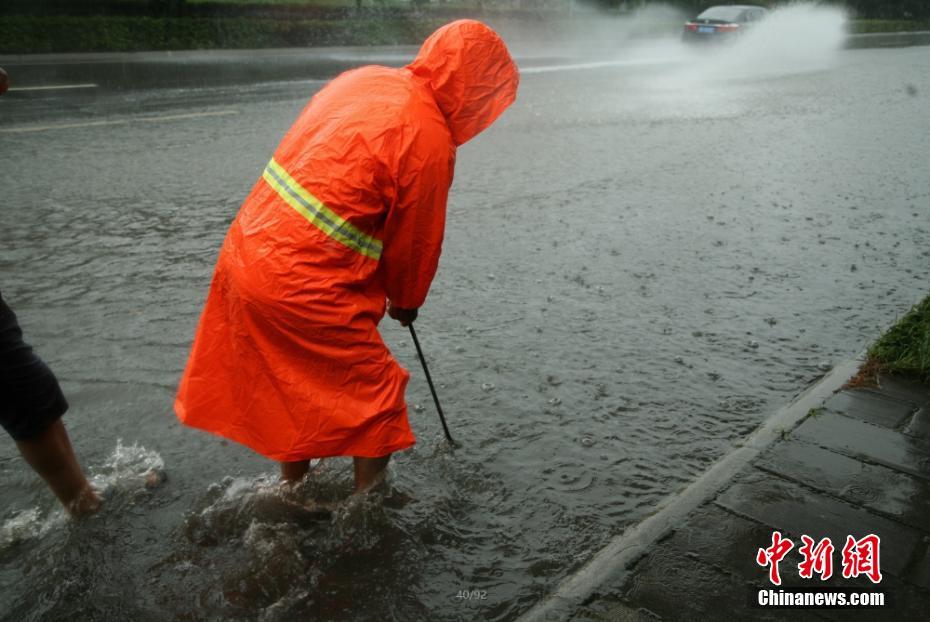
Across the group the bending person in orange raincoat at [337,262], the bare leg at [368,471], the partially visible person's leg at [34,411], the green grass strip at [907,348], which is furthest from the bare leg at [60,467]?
the green grass strip at [907,348]

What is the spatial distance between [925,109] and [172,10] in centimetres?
1739

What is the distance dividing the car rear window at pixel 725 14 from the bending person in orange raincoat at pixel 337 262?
2790 centimetres

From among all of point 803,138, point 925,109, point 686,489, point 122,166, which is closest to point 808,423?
point 686,489

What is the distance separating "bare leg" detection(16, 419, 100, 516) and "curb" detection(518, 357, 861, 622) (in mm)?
1659

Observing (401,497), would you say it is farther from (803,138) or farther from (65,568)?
(803,138)

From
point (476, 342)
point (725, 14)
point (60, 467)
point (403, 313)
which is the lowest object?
point (476, 342)

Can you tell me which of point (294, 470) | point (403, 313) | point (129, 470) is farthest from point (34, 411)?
point (403, 313)

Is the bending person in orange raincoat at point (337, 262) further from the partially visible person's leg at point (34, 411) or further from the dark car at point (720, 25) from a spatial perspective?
the dark car at point (720, 25)

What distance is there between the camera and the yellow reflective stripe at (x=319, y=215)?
266cm

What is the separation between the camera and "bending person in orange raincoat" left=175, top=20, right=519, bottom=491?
2662mm

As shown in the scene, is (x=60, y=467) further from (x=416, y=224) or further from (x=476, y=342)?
(x=476, y=342)

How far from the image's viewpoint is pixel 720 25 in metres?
27.6

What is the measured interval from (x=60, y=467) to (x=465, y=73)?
1951 millimetres

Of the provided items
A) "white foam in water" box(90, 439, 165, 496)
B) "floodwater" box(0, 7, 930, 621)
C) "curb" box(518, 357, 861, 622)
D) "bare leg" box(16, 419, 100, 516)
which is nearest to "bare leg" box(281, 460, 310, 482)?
"floodwater" box(0, 7, 930, 621)
